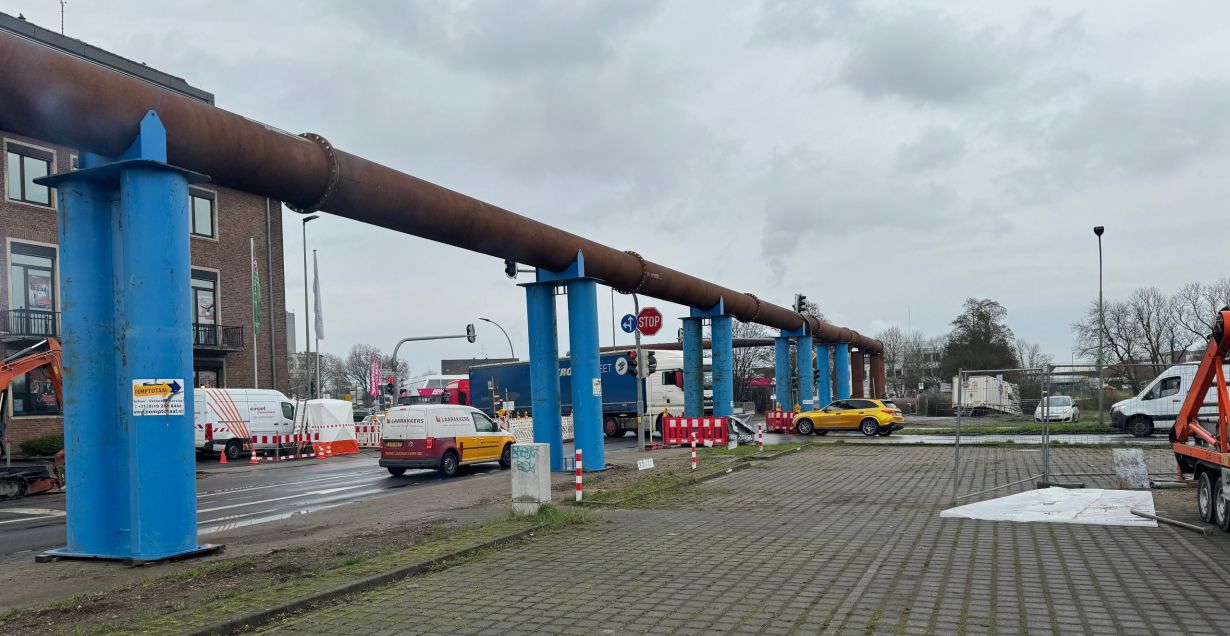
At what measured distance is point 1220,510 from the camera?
10.5 meters

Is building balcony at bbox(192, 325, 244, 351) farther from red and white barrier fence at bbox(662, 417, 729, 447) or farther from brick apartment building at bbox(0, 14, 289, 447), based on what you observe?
red and white barrier fence at bbox(662, 417, 729, 447)

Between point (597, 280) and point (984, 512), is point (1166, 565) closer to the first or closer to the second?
point (984, 512)

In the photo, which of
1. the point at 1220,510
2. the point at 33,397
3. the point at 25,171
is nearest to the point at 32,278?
the point at 25,171

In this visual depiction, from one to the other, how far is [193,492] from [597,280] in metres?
11.9

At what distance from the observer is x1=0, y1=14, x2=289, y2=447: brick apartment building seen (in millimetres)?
32500

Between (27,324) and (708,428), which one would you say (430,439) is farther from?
(27,324)

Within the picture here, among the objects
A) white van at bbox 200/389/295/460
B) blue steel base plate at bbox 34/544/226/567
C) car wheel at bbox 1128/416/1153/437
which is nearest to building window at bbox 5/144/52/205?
white van at bbox 200/389/295/460

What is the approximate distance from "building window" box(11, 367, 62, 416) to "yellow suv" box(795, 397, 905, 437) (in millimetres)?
27202

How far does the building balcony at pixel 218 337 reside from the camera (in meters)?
39.0

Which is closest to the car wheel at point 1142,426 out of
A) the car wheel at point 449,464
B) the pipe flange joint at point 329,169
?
the car wheel at point 449,464

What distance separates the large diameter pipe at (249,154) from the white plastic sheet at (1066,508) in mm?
8879

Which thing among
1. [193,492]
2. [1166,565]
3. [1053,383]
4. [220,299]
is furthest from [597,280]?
[220,299]

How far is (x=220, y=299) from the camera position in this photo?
40.2m

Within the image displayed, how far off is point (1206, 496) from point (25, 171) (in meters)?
36.0
